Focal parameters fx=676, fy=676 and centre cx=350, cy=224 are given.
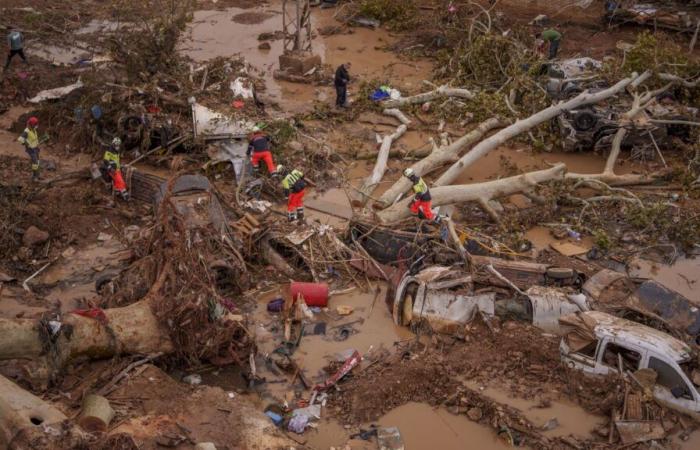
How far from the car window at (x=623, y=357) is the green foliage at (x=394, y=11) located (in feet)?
47.8

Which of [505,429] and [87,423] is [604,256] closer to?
[505,429]

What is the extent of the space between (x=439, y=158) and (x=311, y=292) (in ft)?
15.3

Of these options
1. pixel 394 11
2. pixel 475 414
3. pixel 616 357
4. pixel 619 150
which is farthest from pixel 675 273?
pixel 394 11

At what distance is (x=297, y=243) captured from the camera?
403 inches

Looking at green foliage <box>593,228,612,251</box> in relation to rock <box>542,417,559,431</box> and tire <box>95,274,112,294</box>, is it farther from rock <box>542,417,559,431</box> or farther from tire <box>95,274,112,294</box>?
tire <box>95,274,112,294</box>

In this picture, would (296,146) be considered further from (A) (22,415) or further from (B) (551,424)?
(A) (22,415)

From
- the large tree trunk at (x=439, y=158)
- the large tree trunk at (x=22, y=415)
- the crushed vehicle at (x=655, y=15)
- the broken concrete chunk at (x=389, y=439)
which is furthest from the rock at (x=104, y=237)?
the crushed vehicle at (x=655, y=15)

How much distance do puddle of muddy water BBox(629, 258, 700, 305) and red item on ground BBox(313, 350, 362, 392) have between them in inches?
187

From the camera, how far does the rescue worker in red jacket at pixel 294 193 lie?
432 inches

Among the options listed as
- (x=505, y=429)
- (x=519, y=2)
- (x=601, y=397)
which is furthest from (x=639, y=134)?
(x=519, y=2)

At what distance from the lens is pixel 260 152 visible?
12.3 meters

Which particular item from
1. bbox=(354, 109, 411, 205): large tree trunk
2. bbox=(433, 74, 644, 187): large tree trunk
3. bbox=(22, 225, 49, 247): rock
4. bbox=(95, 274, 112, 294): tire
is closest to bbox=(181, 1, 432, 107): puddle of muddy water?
bbox=(354, 109, 411, 205): large tree trunk

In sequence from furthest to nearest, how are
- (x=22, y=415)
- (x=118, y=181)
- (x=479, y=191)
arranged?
(x=118, y=181) < (x=479, y=191) < (x=22, y=415)

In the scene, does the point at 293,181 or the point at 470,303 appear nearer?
the point at 470,303
